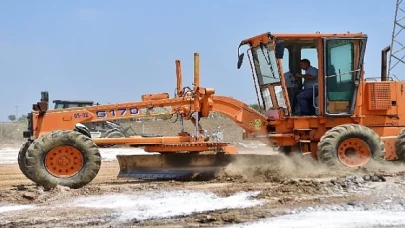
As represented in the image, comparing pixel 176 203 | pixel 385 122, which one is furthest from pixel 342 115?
pixel 176 203

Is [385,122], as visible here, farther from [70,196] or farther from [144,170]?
[70,196]

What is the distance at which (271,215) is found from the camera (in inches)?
345

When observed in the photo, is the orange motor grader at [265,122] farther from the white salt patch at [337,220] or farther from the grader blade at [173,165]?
the white salt patch at [337,220]

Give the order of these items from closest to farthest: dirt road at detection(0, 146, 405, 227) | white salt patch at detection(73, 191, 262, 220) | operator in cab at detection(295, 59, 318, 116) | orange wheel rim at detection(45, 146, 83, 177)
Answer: dirt road at detection(0, 146, 405, 227) → white salt patch at detection(73, 191, 262, 220) → orange wheel rim at detection(45, 146, 83, 177) → operator in cab at detection(295, 59, 318, 116)

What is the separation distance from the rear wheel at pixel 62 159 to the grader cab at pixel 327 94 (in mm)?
3905

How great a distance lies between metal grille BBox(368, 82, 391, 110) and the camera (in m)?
14.0

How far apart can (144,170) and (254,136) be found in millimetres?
2518

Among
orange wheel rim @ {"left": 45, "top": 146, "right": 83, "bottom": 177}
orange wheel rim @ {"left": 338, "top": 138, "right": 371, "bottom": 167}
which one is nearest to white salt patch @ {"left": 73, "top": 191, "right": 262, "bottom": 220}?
orange wheel rim @ {"left": 45, "top": 146, "right": 83, "bottom": 177}

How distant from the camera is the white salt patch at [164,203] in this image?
9305 millimetres

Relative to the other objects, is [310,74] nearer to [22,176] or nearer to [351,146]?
[351,146]

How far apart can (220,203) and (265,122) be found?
4437 mm

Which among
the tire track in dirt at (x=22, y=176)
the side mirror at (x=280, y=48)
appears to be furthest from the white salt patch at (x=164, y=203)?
the side mirror at (x=280, y=48)

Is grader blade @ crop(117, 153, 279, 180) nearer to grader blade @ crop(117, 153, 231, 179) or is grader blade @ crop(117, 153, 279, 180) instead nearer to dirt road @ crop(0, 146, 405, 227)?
grader blade @ crop(117, 153, 231, 179)

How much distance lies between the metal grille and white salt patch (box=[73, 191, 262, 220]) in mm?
4572
